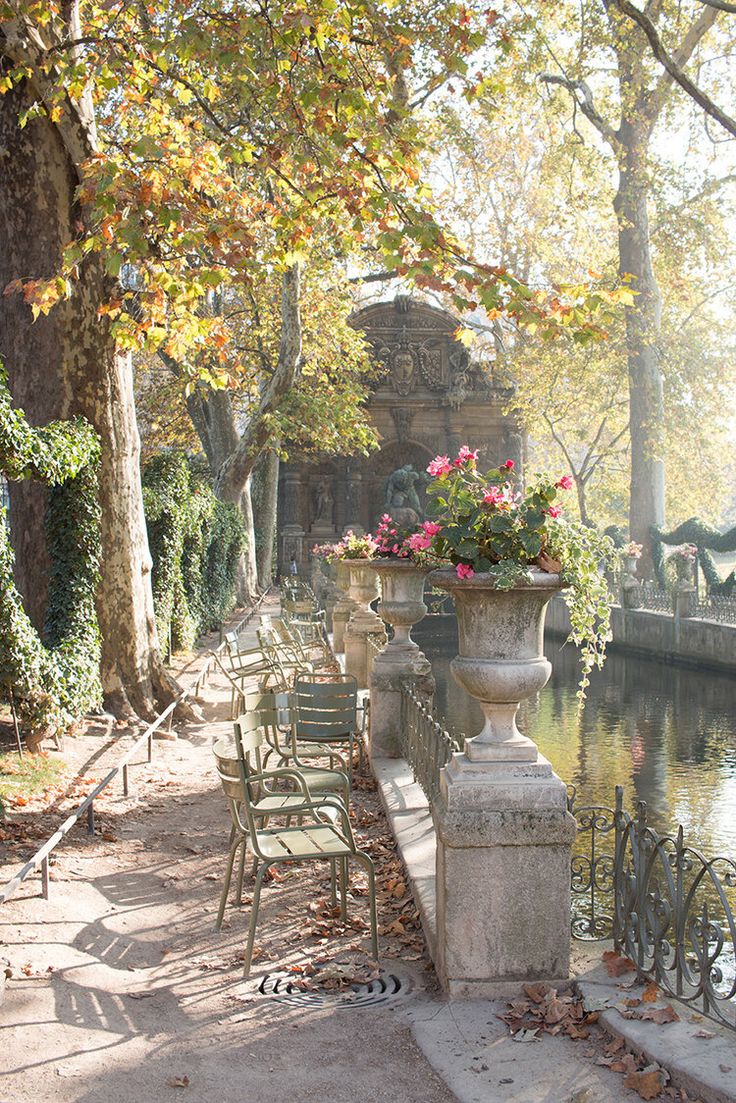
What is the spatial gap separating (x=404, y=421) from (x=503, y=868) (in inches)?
1623

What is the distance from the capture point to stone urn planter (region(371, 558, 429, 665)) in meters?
9.27

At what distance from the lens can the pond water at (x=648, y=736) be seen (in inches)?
436

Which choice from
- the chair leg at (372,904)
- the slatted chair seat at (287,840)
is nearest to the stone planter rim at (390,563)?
the slatted chair seat at (287,840)

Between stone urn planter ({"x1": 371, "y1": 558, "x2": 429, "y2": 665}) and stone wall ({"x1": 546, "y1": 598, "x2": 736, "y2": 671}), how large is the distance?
13837 mm

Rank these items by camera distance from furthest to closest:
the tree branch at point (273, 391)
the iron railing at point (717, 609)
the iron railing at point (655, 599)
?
the iron railing at point (655, 599) → the iron railing at point (717, 609) → the tree branch at point (273, 391)

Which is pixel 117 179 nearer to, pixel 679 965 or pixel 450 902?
pixel 450 902

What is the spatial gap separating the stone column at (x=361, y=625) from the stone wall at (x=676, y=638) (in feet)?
34.9

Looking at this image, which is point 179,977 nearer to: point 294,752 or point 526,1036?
point 526,1036

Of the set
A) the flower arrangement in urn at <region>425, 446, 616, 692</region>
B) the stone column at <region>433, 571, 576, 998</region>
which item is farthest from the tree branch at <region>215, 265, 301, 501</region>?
Answer: the stone column at <region>433, 571, 576, 998</region>

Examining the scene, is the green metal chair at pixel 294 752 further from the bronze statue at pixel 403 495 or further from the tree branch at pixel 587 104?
the bronze statue at pixel 403 495

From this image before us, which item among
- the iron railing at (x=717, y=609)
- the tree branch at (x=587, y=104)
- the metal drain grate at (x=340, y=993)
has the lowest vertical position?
the metal drain grate at (x=340, y=993)

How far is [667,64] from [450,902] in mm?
13266

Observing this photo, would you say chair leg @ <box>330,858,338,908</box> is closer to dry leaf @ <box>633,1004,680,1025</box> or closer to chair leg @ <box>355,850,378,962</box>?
chair leg @ <box>355,850,378,962</box>

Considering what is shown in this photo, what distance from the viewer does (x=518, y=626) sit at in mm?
4863
